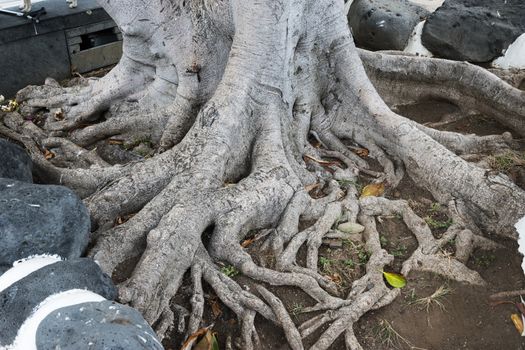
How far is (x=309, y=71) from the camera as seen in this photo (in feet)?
13.7

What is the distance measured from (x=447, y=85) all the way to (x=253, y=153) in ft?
7.67

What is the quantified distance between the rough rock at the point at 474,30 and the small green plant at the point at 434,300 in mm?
4040

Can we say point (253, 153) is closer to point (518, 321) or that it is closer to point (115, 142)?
point (115, 142)

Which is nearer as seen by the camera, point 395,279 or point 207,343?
point 207,343

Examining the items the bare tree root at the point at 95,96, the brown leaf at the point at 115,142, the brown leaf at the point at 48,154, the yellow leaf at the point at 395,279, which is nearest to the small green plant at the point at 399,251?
the yellow leaf at the point at 395,279

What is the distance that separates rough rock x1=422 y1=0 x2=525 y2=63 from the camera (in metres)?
6.09

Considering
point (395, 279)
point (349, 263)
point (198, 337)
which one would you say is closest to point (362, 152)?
point (349, 263)

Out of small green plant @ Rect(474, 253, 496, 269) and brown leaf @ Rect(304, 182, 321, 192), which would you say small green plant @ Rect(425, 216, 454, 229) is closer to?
small green plant @ Rect(474, 253, 496, 269)

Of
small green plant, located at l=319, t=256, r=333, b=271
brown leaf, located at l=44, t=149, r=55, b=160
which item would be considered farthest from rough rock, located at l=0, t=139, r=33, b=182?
small green plant, located at l=319, t=256, r=333, b=271

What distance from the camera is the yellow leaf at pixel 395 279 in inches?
118

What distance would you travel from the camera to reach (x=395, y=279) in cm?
303

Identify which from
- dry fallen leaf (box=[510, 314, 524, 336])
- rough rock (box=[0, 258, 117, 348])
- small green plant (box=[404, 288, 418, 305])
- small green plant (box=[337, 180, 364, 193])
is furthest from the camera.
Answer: small green plant (box=[337, 180, 364, 193])

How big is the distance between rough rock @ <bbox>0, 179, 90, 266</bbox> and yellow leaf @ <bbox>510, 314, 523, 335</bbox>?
84.7 inches

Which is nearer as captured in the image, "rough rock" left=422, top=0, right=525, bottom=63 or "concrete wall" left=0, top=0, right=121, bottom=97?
"concrete wall" left=0, top=0, right=121, bottom=97
